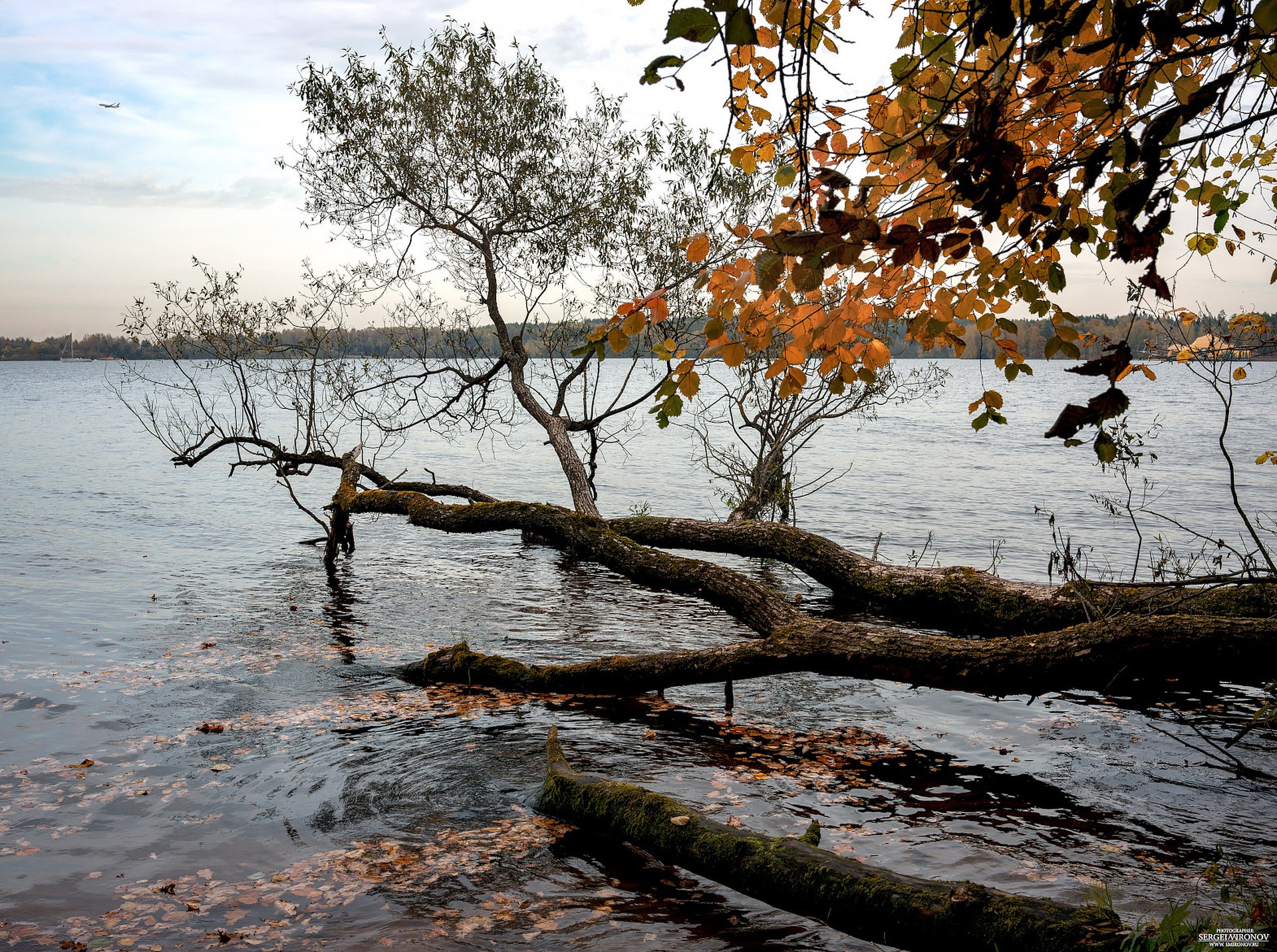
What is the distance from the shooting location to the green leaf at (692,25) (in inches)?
69.9

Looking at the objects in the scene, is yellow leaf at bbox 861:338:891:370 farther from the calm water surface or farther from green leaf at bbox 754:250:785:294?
the calm water surface

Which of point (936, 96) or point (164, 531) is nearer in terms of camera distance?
point (936, 96)

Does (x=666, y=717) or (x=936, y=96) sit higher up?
(x=936, y=96)

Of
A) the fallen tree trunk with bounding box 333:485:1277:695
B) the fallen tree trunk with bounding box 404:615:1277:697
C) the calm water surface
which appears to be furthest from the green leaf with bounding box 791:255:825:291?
the fallen tree trunk with bounding box 404:615:1277:697

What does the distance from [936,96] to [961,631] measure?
899 cm

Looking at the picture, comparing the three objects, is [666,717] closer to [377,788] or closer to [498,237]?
[377,788]

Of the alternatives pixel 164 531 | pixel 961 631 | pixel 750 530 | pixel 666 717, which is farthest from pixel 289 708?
pixel 164 531

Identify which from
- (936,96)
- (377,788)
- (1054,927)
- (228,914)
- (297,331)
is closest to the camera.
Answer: (936,96)

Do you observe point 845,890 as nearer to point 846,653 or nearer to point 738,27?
point 846,653

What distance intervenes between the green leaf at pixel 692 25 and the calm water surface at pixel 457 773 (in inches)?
193

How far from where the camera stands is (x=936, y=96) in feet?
10.3

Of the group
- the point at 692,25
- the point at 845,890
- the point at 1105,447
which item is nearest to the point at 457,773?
the point at 845,890

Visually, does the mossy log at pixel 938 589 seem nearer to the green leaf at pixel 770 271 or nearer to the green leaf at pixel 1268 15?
the green leaf at pixel 1268 15

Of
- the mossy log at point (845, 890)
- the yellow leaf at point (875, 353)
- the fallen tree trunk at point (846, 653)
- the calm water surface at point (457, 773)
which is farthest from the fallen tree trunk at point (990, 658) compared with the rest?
the yellow leaf at point (875, 353)
